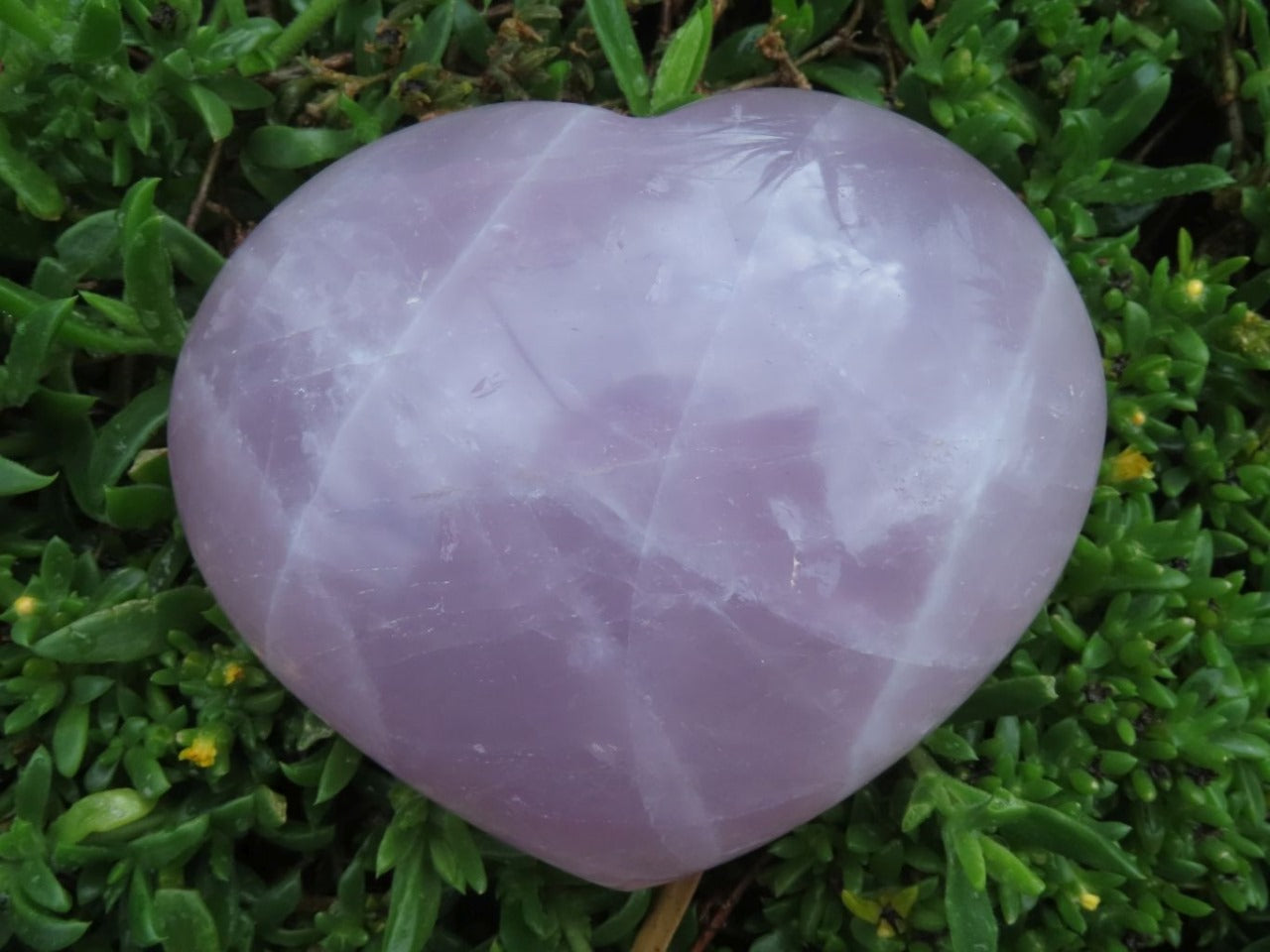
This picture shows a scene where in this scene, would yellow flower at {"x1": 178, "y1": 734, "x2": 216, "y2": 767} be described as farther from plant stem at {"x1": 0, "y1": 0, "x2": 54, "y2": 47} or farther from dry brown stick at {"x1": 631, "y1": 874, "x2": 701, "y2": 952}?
plant stem at {"x1": 0, "y1": 0, "x2": 54, "y2": 47}

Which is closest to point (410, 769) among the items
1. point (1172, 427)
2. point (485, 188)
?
point (485, 188)

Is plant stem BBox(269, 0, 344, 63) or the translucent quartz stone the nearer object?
the translucent quartz stone

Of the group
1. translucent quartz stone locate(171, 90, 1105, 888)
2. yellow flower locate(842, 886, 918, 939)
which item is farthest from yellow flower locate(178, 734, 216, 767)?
yellow flower locate(842, 886, 918, 939)

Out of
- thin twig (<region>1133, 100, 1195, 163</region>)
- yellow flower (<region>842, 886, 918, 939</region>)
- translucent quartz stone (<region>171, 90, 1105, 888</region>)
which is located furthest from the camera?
thin twig (<region>1133, 100, 1195, 163</region>)

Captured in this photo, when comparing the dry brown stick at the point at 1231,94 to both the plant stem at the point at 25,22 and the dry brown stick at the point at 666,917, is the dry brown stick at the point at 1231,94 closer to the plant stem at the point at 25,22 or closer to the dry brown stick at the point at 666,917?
the dry brown stick at the point at 666,917

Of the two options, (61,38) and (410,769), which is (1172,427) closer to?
(410,769)

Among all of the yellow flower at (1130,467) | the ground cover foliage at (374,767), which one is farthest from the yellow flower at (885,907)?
the yellow flower at (1130,467)

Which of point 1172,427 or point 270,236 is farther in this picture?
point 1172,427
